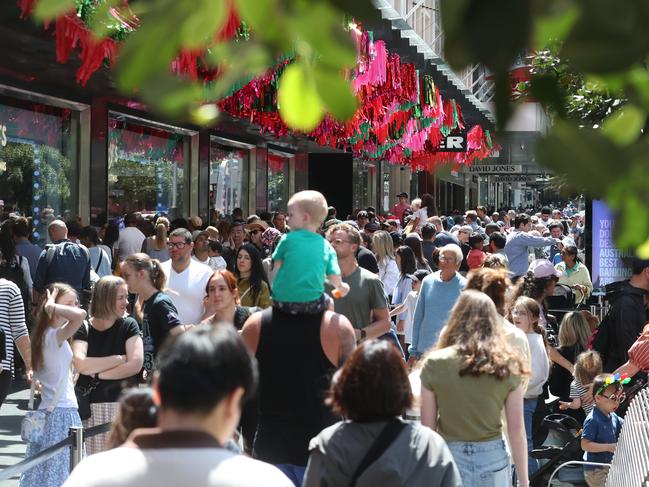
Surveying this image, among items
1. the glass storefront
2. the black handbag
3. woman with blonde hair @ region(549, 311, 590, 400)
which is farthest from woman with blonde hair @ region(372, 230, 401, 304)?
the glass storefront

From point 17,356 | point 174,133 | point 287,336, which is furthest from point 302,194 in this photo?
point 174,133

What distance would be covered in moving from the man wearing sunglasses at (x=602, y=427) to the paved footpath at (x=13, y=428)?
4.02 metres

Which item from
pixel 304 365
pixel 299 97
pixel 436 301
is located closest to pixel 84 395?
pixel 304 365

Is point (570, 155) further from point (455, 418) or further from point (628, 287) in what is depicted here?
point (628, 287)

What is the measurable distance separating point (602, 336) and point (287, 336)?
3951mm

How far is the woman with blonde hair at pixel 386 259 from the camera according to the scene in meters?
12.2

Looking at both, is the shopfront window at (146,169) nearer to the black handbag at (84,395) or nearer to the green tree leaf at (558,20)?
the black handbag at (84,395)

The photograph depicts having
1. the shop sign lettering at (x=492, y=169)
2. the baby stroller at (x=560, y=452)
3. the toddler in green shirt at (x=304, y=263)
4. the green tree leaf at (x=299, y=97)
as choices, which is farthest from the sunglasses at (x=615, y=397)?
the shop sign lettering at (x=492, y=169)

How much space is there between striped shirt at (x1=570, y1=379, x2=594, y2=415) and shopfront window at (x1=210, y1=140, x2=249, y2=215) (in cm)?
1532

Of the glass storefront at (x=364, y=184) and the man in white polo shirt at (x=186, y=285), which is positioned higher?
the glass storefront at (x=364, y=184)

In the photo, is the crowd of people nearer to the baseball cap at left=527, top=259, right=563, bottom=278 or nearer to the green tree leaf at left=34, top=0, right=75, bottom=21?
the baseball cap at left=527, top=259, right=563, bottom=278

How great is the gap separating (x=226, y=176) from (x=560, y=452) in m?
17.4

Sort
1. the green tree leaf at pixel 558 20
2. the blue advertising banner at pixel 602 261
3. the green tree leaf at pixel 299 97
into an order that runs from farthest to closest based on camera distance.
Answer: the blue advertising banner at pixel 602 261, the green tree leaf at pixel 299 97, the green tree leaf at pixel 558 20

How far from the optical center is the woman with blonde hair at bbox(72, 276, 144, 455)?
22.6 ft
